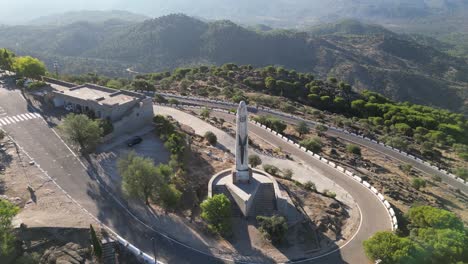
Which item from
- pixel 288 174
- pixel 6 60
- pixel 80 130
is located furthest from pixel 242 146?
pixel 6 60

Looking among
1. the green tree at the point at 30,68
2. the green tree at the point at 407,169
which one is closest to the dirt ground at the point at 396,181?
the green tree at the point at 407,169

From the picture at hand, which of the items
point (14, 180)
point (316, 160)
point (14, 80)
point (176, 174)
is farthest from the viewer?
point (14, 80)

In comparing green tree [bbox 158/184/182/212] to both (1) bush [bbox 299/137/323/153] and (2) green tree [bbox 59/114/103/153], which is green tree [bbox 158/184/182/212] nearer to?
(2) green tree [bbox 59/114/103/153]

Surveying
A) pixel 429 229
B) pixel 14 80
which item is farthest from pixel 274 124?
pixel 14 80

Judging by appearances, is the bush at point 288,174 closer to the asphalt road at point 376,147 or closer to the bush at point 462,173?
the asphalt road at point 376,147

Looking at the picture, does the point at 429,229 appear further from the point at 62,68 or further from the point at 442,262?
the point at 62,68

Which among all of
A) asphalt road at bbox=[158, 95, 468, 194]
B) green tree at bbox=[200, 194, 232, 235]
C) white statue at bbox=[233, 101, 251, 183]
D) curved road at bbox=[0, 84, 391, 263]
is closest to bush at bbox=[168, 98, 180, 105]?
asphalt road at bbox=[158, 95, 468, 194]

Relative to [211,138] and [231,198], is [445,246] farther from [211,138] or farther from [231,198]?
[211,138]

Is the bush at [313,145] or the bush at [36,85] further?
the bush at [36,85]

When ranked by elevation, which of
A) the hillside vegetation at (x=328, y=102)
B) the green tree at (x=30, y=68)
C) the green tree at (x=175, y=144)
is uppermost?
the green tree at (x=30, y=68)
